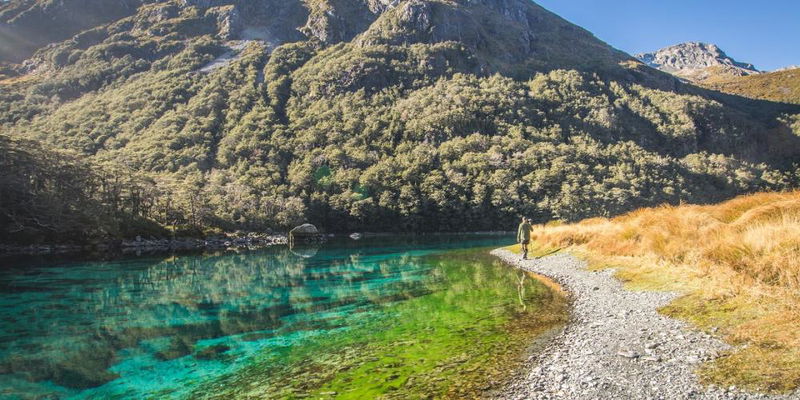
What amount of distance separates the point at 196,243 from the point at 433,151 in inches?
3840

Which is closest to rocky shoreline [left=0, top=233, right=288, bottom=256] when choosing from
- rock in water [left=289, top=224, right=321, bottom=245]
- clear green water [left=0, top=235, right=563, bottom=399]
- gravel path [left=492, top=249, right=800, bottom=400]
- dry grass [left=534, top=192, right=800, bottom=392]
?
rock in water [left=289, top=224, right=321, bottom=245]

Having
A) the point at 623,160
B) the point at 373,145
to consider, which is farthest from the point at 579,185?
the point at 373,145

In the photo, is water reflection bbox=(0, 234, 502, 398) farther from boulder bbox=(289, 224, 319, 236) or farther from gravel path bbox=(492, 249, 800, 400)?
boulder bbox=(289, 224, 319, 236)

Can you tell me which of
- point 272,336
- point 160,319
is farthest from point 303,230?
point 272,336

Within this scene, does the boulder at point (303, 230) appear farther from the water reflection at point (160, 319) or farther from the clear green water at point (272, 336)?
the clear green water at point (272, 336)

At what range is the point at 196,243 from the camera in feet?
276

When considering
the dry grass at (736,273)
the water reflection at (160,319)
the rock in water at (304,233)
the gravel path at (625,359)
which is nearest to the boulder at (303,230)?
the rock in water at (304,233)

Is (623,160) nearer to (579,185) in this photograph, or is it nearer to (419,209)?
(579,185)

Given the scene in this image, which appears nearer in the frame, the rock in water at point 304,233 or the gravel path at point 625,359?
the gravel path at point 625,359

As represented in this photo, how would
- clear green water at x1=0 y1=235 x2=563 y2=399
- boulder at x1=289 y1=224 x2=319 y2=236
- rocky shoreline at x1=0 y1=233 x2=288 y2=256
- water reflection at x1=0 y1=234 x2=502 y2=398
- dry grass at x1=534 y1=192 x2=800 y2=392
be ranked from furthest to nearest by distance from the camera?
boulder at x1=289 y1=224 x2=319 y2=236 < rocky shoreline at x1=0 y1=233 x2=288 y2=256 < water reflection at x1=0 y1=234 x2=502 y2=398 < clear green water at x1=0 y1=235 x2=563 y2=399 < dry grass at x1=534 y1=192 x2=800 y2=392

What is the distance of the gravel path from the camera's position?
330 inches

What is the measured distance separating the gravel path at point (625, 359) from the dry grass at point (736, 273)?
45cm

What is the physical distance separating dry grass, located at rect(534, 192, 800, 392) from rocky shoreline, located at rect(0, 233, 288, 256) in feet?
222

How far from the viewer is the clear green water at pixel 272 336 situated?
1130cm
